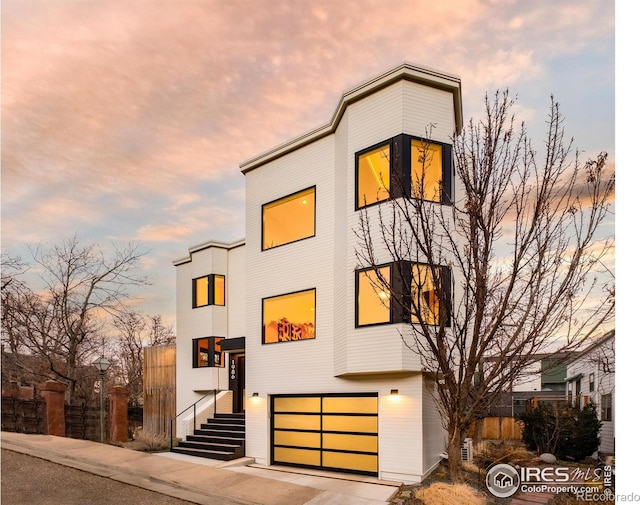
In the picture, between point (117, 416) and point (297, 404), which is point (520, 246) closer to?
point (297, 404)

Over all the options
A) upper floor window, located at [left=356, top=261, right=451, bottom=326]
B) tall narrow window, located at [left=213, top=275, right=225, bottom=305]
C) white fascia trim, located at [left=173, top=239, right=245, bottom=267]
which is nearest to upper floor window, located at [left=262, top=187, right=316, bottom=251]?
upper floor window, located at [left=356, top=261, right=451, bottom=326]

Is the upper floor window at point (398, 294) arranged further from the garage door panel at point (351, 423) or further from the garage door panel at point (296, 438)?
the garage door panel at point (296, 438)

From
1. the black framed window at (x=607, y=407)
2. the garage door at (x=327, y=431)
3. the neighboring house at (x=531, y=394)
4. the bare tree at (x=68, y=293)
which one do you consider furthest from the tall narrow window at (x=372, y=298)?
the bare tree at (x=68, y=293)

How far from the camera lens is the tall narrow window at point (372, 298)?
11047mm

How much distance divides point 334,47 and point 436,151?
3524mm

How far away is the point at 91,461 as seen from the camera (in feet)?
35.9

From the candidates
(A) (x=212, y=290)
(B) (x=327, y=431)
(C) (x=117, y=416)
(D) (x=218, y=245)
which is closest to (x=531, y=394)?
(A) (x=212, y=290)

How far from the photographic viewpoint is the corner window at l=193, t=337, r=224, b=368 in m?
17.9

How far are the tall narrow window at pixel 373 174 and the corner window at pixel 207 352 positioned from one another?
28.0 ft

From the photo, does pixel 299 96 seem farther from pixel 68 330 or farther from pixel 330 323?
pixel 68 330

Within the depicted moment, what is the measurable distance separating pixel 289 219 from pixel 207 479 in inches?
263

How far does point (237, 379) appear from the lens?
1750 cm

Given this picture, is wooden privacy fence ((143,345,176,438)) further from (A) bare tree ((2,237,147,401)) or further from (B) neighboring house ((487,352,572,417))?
(B) neighboring house ((487,352,572,417))

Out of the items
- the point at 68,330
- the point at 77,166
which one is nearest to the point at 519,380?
the point at 77,166
